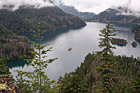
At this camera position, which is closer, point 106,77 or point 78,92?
point 106,77

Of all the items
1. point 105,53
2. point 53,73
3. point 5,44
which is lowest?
point 53,73

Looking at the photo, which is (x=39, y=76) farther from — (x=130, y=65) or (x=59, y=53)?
(x=59, y=53)

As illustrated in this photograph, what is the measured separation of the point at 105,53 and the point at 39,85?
13.3 meters

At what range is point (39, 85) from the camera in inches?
693

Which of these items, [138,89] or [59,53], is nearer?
[138,89]

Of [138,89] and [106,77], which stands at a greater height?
Answer: [106,77]

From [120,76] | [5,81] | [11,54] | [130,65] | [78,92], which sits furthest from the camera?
[11,54]

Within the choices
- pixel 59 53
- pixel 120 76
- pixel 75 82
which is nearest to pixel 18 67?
pixel 59 53

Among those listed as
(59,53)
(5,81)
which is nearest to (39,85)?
(5,81)

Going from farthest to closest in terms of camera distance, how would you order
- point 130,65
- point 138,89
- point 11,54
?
point 11,54, point 130,65, point 138,89

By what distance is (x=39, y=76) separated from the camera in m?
18.4

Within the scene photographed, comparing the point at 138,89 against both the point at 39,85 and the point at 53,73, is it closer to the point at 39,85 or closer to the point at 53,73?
the point at 39,85

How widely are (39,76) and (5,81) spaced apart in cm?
473

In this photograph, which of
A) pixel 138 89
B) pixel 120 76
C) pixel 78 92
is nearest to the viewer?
pixel 78 92
